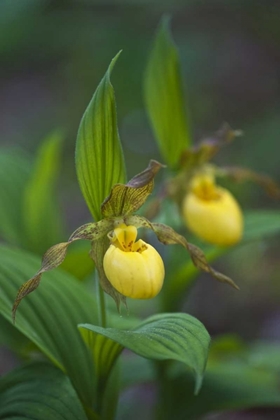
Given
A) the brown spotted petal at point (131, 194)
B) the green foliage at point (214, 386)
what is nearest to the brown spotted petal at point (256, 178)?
the green foliage at point (214, 386)

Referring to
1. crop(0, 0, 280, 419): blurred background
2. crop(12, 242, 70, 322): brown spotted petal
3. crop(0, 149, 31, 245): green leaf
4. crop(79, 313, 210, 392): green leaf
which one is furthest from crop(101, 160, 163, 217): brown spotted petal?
crop(0, 0, 280, 419): blurred background

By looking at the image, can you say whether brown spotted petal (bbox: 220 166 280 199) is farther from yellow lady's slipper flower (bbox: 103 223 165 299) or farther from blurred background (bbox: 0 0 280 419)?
blurred background (bbox: 0 0 280 419)

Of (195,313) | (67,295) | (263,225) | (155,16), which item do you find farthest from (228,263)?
(155,16)

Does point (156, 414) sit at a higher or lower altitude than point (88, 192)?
lower

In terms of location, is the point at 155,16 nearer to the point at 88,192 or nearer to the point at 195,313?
the point at 195,313

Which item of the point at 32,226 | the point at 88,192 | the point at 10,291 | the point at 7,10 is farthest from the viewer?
the point at 7,10

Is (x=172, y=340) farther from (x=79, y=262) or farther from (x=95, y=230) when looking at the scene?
(x=79, y=262)

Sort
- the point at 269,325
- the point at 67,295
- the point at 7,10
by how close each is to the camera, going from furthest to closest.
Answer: the point at 7,10
the point at 269,325
the point at 67,295

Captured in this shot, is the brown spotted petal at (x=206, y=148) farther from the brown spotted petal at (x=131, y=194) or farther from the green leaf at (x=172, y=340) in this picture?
the green leaf at (x=172, y=340)
